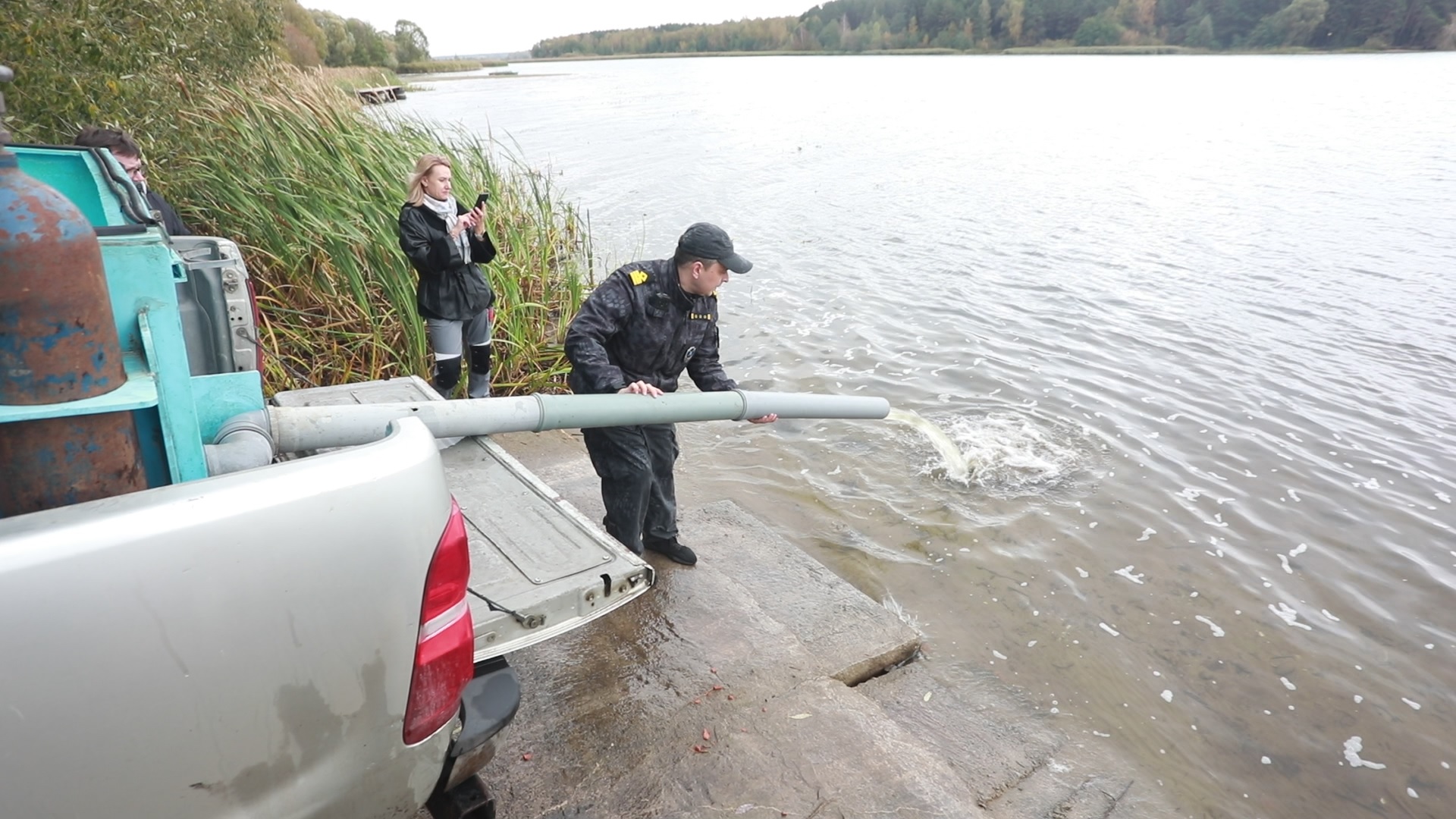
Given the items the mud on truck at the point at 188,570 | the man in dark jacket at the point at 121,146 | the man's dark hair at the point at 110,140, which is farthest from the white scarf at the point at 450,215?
the mud on truck at the point at 188,570

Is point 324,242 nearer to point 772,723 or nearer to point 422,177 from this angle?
point 422,177

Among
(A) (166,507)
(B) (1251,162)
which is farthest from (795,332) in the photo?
(B) (1251,162)

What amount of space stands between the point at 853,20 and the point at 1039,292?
98.7 m

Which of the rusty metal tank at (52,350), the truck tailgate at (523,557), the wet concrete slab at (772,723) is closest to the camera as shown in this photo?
the rusty metal tank at (52,350)

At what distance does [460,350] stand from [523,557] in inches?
116

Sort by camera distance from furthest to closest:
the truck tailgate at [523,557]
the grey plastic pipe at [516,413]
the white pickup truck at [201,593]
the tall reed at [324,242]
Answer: the tall reed at [324,242] → the truck tailgate at [523,557] → the grey plastic pipe at [516,413] → the white pickup truck at [201,593]

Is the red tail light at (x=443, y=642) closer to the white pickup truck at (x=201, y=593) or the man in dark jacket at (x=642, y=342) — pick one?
the white pickup truck at (x=201, y=593)

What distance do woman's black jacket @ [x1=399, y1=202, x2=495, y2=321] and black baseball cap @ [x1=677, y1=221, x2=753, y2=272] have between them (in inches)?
83.1

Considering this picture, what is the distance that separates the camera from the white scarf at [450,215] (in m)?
5.00

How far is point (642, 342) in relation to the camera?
3.61 metres

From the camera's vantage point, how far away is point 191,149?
20.1 ft

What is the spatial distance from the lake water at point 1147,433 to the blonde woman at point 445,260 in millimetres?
1716

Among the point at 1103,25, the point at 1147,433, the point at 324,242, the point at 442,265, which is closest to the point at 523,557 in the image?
the point at 442,265

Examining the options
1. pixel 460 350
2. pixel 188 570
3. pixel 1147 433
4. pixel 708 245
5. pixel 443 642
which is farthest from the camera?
pixel 1147 433
